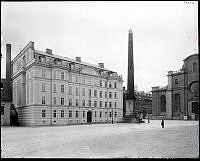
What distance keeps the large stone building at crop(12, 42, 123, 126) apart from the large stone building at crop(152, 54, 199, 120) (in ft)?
60.7

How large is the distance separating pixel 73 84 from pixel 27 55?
35.7 ft

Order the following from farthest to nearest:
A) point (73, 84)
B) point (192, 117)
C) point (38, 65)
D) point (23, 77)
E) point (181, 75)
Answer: point (181, 75), point (192, 117), point (73, 84), point (23, 77), point (38, 65)

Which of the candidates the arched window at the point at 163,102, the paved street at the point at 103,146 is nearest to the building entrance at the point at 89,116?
the arched window at the point at 163,102

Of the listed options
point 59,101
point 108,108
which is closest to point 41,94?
point 59,101

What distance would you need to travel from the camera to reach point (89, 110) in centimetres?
5475

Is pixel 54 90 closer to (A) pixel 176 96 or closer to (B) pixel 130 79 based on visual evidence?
(B) pixel 130 79

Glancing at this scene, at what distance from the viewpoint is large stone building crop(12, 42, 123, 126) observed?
4394cm

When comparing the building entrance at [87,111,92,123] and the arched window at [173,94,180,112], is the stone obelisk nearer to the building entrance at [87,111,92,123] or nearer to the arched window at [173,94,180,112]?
the building entrance at [87,111,92,123]

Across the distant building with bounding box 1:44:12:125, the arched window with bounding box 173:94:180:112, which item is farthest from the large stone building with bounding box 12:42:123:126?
the arched window with bounding box 173:94:180:112

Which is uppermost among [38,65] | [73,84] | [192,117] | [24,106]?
[38,65]

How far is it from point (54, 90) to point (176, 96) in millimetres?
36710

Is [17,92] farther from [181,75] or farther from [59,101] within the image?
[181,75]

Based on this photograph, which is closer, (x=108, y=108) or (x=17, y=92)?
(x=17, y=92)

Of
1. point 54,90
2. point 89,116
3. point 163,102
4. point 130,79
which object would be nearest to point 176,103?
point 163,102
